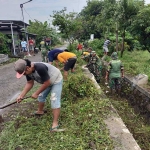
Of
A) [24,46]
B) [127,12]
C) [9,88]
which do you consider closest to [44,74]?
[9,88]

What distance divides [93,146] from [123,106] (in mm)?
3620

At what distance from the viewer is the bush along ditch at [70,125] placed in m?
3.25

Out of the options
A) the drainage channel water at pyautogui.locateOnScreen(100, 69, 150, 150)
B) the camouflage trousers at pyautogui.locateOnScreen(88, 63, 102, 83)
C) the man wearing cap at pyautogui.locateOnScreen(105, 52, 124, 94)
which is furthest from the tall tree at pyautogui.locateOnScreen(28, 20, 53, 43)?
the man wearing cap at pyautogui.locateOnScreen(105, 52, 124, 94)

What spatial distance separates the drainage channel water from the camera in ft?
15.1

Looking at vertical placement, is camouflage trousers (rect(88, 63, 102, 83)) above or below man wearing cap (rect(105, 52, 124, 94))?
below

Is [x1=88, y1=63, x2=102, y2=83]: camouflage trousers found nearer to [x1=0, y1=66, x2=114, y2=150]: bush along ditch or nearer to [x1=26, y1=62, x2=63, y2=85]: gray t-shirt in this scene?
[x1=0, y1=66, x2=114, y2=150]: bush along ditch

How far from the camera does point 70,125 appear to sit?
12.7 feet

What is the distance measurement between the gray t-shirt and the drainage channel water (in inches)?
92.2

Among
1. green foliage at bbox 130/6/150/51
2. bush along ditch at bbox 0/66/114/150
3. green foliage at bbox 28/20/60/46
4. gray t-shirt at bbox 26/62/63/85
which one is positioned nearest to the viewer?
bush along ditch at bbox 0/66/114/150

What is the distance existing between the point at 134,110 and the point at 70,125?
3.09 m

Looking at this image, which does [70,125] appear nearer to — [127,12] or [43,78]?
[43,78]

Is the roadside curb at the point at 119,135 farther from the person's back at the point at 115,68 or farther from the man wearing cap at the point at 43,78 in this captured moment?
the person's back at the point at 115,68

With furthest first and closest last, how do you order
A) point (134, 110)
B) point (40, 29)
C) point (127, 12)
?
1. point (40, 29)
2. point (127, 12)
3. point (134, 110)

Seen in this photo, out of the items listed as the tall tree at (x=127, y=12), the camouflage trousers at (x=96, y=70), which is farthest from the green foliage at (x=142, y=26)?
the camouflage trousers at (x=96, y=70)
